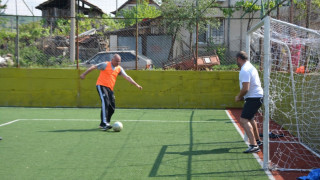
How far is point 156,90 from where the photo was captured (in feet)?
43.7

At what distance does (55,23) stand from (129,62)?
18060 millimetres

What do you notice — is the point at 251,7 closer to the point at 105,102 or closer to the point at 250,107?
the point at 105,102

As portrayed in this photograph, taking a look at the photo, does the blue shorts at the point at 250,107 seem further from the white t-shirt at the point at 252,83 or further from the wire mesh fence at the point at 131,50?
the wire mesh fence at the point at 131,50

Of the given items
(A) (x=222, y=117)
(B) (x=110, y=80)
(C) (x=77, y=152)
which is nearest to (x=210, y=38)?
(A) (x=222, y=117)

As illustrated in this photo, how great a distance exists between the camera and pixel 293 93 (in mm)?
7875

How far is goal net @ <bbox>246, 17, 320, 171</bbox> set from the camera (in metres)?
6.16

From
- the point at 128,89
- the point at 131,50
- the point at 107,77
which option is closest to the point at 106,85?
the point at 107,77

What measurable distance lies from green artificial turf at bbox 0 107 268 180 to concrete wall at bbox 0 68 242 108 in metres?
2.24

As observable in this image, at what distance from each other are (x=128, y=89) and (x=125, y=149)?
653cm

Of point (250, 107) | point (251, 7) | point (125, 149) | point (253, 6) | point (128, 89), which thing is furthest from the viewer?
point (253, 6)

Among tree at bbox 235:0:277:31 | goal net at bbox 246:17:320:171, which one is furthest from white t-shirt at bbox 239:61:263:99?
tree at bbox 235:0:277:31

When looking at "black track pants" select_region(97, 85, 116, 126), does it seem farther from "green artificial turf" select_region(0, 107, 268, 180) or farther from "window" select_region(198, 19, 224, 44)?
"window" select_region(198, 19, 224, 44)

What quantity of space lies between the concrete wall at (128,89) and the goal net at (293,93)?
3.76m

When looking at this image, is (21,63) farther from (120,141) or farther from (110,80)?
(120,141)
